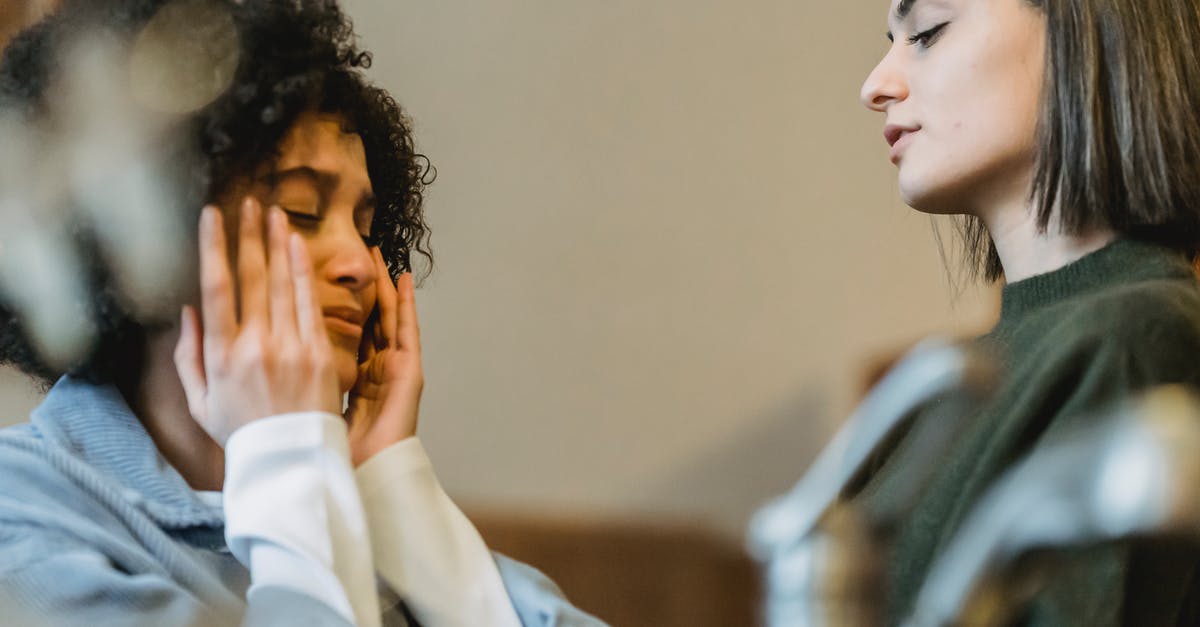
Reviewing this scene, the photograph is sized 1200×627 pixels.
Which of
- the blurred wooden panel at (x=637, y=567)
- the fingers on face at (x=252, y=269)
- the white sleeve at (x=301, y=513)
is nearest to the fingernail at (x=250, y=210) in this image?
the fingers on face at (x=252, y=269)

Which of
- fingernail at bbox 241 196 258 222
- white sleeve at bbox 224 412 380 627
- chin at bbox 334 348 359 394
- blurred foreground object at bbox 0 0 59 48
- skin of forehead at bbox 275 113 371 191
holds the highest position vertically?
blurred foreground object at bbox 0 0 59 48

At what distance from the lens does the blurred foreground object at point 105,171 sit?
59 cm

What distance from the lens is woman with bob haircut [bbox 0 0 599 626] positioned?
544mm

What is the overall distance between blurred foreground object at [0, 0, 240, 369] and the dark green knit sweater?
1.29 feet

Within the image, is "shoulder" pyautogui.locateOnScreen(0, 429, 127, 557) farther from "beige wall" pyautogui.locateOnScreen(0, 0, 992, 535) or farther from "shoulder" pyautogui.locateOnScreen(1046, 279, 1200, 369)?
"shoulder" pyautogui.locateOnScreen(1046, 279, 1200, 369)

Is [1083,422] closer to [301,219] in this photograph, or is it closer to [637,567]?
[637,567]

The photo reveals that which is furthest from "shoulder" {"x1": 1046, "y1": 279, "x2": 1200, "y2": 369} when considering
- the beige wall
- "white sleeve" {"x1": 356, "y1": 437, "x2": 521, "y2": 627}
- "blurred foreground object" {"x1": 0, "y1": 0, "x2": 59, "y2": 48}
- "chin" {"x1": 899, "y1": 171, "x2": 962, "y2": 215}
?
"blurred foreground object" {"x1": 0, "y1": 0, "x2": 59, "y2": 48}

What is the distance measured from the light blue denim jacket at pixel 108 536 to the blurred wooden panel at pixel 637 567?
4.3 inches

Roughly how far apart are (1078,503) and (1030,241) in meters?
0.20

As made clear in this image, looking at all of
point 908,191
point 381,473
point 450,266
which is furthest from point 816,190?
point 381,473

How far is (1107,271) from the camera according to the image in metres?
0.69

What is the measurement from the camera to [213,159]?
0.61 meters

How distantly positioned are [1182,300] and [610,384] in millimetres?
321

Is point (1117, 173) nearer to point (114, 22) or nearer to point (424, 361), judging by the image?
point (424, 361)
